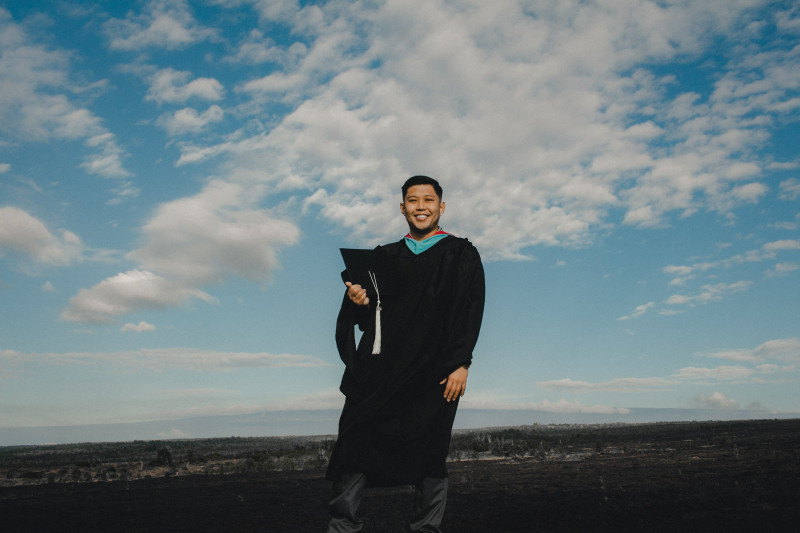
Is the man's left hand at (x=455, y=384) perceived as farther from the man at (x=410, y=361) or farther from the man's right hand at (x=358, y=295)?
the man's right hand at (x=358, y=295)

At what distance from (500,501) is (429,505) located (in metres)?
5.29

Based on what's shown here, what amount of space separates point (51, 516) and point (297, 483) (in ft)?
14.6

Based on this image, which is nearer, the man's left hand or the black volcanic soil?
the man's left hand

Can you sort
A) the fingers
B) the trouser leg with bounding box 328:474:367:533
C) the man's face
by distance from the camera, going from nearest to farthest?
the trouser leg with bounding box 328:474:367:533 < the fingers < the man's face

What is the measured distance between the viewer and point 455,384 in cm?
357

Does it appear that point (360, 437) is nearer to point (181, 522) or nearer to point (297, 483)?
point (181, 522)

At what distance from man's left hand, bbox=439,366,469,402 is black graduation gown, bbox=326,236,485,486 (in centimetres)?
3

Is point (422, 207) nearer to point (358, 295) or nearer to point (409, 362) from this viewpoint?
point (358, 295)

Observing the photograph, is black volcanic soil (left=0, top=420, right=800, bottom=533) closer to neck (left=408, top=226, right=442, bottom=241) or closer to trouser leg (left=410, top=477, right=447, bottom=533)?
trouser leg (left=410, top=477, right=447, bottom=533)

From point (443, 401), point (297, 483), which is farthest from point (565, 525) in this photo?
point (297, 483)

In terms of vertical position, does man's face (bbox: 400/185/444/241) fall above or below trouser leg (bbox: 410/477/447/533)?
above

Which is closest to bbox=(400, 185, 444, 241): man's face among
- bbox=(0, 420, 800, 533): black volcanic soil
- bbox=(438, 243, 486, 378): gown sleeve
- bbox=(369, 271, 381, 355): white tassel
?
bbox=(438, 243, 486, 378): gown sleeve

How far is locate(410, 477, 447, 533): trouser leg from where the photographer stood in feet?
10.9

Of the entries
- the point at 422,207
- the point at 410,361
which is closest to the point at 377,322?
the point at 410,361
